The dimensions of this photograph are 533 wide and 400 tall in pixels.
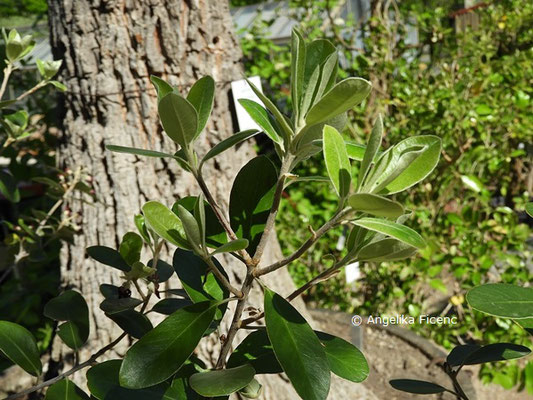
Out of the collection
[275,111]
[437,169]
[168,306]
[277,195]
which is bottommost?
[437,169]

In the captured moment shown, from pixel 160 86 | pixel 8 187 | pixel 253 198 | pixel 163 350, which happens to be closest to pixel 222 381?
pixel 163 350

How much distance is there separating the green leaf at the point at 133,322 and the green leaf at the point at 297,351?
0.91 ft

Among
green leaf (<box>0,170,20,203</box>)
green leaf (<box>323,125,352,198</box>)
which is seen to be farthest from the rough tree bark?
green leaf (<box>323,125,352,198</box>)

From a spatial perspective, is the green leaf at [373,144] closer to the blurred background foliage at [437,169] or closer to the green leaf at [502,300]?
the green leaf at [502,300]

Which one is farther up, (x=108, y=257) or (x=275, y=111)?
(x=275, y=111)

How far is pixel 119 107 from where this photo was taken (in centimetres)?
203

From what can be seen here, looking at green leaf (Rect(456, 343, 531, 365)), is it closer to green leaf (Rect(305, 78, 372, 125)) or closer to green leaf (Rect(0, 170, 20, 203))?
green leaf (Rect(305, 78, 372, 125))

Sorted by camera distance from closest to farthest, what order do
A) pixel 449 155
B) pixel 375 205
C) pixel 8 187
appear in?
pixel 375 205, pixel 8 187, pixel 449 155

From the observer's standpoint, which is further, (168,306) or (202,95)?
(168,306)

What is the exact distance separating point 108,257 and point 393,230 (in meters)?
0.53

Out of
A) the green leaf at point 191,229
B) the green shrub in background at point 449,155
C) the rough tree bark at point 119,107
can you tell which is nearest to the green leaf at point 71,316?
the green leaf at point 191,229

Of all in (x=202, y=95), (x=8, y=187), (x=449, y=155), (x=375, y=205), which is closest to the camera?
(x=375, y=205)

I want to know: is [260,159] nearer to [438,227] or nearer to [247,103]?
[247,103]

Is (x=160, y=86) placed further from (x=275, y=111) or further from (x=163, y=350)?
(x=163, y=350)
